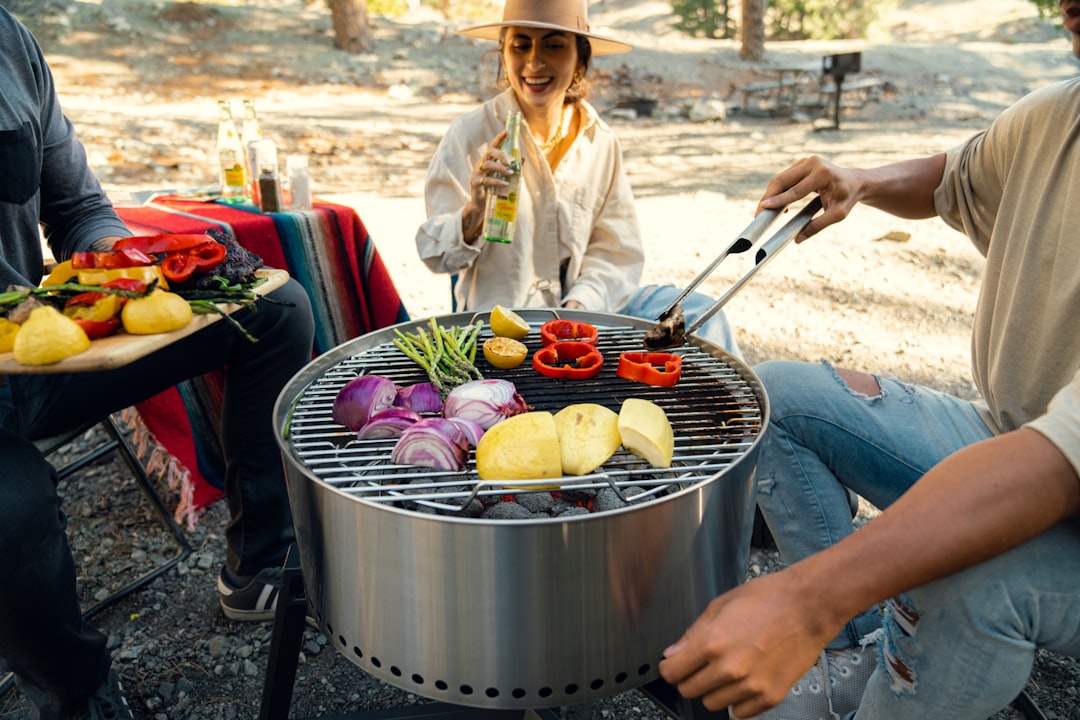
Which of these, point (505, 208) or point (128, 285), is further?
point (505, 208)

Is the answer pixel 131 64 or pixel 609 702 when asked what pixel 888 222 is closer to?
pixel 609 702

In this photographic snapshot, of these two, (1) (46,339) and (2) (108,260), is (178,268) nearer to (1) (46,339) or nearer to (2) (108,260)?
(2) (108,260)

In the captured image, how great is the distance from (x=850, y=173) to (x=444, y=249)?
170cm

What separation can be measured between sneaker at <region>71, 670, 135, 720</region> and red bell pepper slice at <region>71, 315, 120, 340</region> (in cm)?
111

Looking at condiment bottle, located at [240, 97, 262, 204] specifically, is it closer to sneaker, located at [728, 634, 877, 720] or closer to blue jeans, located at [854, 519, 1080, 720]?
sneaker, located at [728, 634, 877, 720]

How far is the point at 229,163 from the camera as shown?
157 inches

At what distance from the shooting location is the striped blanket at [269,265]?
3.50 metres

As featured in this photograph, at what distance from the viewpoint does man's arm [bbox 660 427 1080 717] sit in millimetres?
1375

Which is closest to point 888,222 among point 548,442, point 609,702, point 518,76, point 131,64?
point 518,76

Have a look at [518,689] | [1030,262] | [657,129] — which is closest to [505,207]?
[1030,262]

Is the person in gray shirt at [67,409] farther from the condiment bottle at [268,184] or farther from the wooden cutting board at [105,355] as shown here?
the condiment bottle at [268,184]

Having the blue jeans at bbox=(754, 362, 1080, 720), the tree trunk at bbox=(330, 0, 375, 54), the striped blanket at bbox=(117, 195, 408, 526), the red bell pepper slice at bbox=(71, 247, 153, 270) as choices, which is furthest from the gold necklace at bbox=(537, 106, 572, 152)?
the tree trunk at bbox=(330, 0, 375, 54)

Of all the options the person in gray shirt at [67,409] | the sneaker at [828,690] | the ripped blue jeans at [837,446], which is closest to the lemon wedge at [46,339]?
the person in gray shirt at [67,409]

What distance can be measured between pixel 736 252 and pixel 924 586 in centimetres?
92
